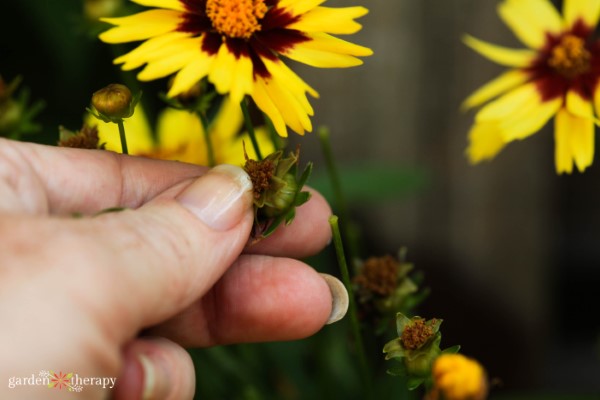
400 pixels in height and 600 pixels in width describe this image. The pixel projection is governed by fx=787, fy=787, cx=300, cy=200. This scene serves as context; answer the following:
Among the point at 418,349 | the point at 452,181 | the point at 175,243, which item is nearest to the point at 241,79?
the point at 175,243

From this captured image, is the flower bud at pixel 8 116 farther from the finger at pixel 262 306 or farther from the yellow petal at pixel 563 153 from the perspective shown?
the yellow petal at pixel 563 153

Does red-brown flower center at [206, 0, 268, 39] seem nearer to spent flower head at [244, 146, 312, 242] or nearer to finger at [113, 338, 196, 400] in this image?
spent flower head at [244, 146, 312, 242]

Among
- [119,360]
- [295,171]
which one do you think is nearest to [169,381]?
[119,360]

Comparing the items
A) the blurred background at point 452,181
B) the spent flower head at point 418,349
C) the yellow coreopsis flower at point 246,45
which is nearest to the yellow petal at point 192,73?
the yellow coreopsis flower at point 246,45

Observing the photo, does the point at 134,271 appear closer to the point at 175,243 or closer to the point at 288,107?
the point at 175,243

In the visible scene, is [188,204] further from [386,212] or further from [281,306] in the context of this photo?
[386,212]
